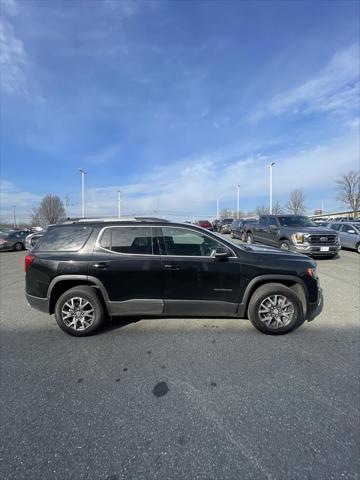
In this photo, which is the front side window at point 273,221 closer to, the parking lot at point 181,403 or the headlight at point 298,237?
the headlight at point 298,237

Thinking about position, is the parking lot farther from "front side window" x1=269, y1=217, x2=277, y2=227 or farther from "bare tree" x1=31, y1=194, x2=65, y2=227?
"bare tree" x1=31, y1=194, x2=65, y2=227

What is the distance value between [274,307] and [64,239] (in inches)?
136

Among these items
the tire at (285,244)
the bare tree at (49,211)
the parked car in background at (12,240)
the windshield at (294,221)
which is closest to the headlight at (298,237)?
the tire at (285,244)

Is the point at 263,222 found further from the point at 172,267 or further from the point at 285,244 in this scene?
the point at 172,267

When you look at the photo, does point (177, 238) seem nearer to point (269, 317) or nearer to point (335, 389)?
point (269, 317)

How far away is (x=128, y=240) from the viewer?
365 cm

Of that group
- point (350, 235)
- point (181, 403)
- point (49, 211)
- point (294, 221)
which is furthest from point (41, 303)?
point (49, 211)

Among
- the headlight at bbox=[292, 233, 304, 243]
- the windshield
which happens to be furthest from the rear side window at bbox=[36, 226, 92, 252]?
the windshield

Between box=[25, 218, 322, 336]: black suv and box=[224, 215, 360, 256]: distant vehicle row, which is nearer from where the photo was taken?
box=[25, 218, 322, 336]: black suv

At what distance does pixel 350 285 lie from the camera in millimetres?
6129

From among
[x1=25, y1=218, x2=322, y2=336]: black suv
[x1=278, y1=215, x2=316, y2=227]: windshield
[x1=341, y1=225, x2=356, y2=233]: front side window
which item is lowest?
[x1=25, y1=218, x2=322, y2=336]: black suv

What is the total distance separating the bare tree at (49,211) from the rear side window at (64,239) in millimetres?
70244

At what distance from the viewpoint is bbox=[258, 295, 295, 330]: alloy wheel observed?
137 inches

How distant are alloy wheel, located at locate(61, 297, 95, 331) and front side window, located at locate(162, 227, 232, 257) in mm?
1484
